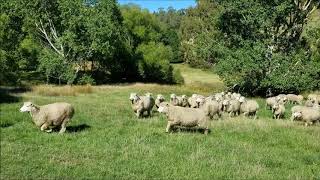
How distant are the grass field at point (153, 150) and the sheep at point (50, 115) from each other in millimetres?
505

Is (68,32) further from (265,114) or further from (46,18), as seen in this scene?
(265,114)

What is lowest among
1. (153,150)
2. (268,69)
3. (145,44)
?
(153,150)

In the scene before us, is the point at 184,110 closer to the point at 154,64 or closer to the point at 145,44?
the point at 154,64

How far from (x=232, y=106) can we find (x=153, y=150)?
11.5 m

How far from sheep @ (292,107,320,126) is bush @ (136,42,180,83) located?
134 feet

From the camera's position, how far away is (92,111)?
2641 centimetres

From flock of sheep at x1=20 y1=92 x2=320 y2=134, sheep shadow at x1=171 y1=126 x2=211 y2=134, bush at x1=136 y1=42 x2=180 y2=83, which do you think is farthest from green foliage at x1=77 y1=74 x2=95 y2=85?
sheep shadow at x1=171 y1=126 x2=211 y2=134

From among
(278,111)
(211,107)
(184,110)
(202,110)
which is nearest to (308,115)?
(278,111)

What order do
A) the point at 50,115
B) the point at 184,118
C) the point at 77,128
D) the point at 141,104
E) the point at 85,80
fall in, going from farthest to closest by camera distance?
the point at 85,80, the point at 141,104, the point at 77,128, the point at 184,118, the point at 50,115

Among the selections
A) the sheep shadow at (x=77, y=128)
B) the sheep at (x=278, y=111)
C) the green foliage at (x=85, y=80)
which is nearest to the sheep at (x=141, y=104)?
the sheep shadow at (x=77, y=128)

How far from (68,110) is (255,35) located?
27.4m

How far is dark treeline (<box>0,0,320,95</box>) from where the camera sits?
138 feet

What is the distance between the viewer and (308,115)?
24.2 m

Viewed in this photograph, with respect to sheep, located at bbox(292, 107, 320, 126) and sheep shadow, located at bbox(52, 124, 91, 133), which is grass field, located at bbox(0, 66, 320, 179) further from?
sheep, located at bbox(292, 107, 320, 126)
